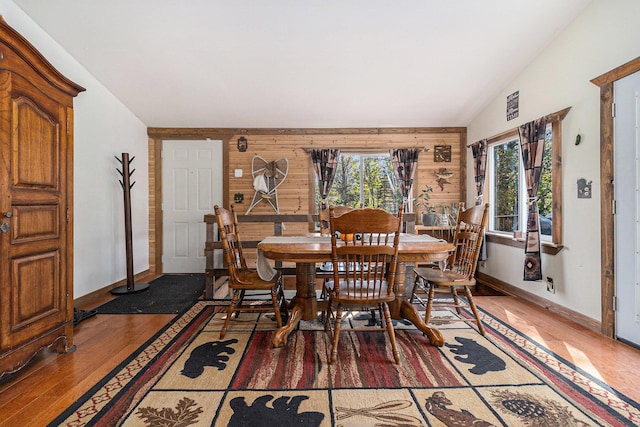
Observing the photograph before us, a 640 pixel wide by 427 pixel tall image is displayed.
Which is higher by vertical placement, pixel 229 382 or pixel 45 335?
pixel 45 335

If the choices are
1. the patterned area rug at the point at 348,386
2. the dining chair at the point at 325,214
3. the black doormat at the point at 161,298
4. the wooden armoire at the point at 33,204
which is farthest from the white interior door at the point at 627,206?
the wooden armoire at the point at 33,204

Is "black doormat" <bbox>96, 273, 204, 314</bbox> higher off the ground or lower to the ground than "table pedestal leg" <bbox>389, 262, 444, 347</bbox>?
lower

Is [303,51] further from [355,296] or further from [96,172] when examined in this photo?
[96,172]

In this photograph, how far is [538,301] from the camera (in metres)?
3.34

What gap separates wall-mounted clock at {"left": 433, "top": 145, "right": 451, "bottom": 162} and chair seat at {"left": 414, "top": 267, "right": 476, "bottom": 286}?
2873mm

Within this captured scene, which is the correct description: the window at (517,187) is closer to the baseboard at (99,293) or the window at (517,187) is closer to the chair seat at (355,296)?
the chair seat at (355,296)

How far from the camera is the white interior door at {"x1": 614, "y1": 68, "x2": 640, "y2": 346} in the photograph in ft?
7.66

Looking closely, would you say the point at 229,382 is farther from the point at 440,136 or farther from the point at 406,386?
the point at 440,136

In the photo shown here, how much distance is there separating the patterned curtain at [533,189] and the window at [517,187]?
4.1 inches

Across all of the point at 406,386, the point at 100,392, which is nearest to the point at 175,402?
the point at 100,392

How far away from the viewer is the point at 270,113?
4.71 meters

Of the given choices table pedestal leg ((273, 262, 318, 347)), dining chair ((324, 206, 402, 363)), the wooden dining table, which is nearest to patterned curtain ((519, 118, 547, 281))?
the wooden dining table

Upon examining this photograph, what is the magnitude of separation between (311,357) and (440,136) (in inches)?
167

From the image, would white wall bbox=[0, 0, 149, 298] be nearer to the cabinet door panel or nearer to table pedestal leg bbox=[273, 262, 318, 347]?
the cabinet door panel
